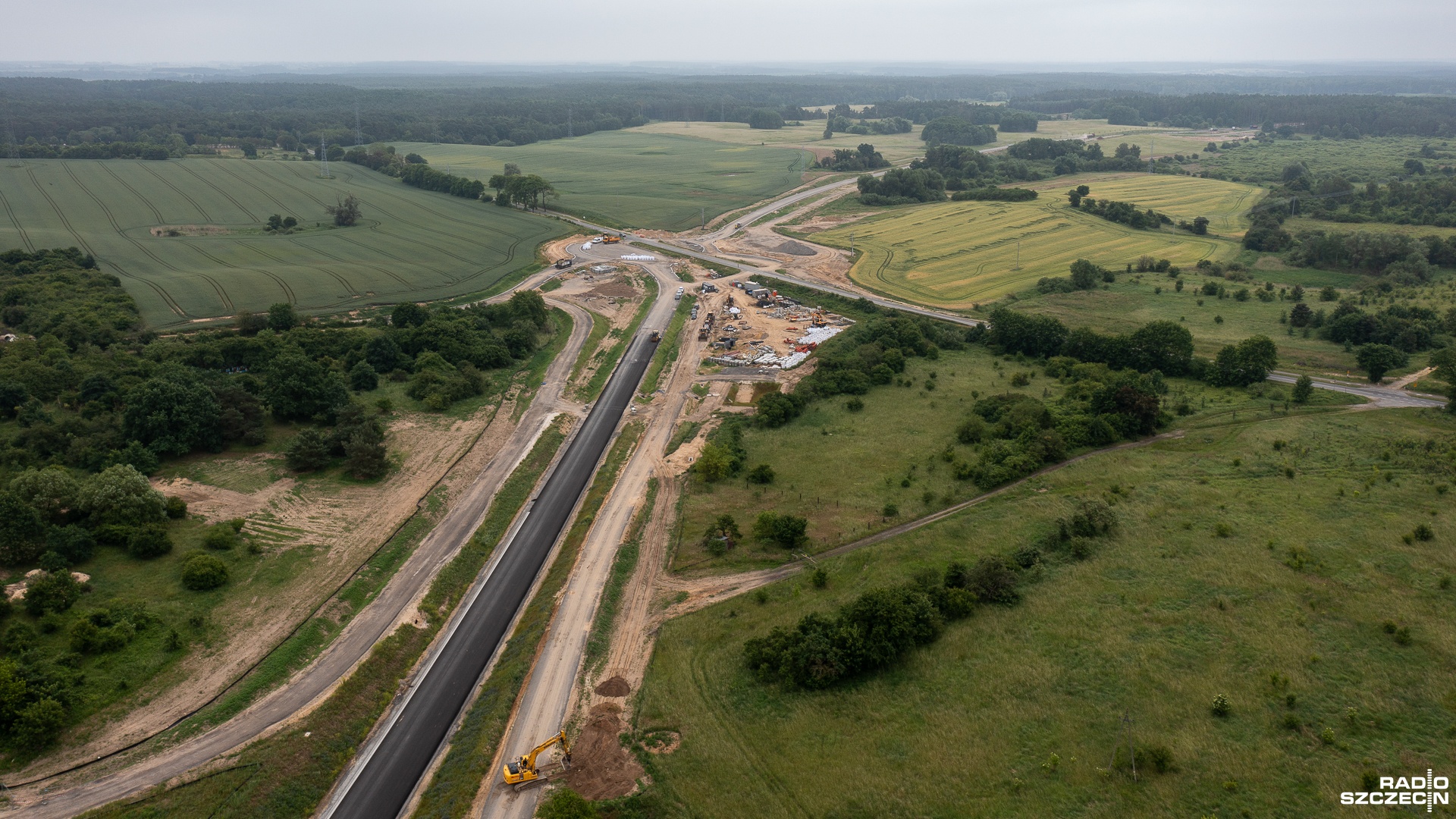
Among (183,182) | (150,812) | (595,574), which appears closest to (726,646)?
(595,574)

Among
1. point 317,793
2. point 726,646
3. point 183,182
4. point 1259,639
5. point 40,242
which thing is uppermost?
point 183,182

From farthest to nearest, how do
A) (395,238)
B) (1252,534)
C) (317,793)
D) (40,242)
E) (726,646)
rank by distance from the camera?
(395,238), (40,242), (1252,534), (726,646), (317,793)

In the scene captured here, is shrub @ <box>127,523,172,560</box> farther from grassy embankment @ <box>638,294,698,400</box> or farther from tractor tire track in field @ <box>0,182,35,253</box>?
tractor tire track in field @ <box>0,182,35,253</box>

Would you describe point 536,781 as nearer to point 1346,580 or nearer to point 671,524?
point 671,524

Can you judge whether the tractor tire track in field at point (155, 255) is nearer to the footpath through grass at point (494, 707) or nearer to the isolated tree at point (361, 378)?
the isolated tree at point (361, 378)

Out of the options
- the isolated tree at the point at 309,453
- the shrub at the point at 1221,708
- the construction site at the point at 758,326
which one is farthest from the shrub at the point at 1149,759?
the isolated tree at the point at 309,453

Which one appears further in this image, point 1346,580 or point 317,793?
point 1346,580
